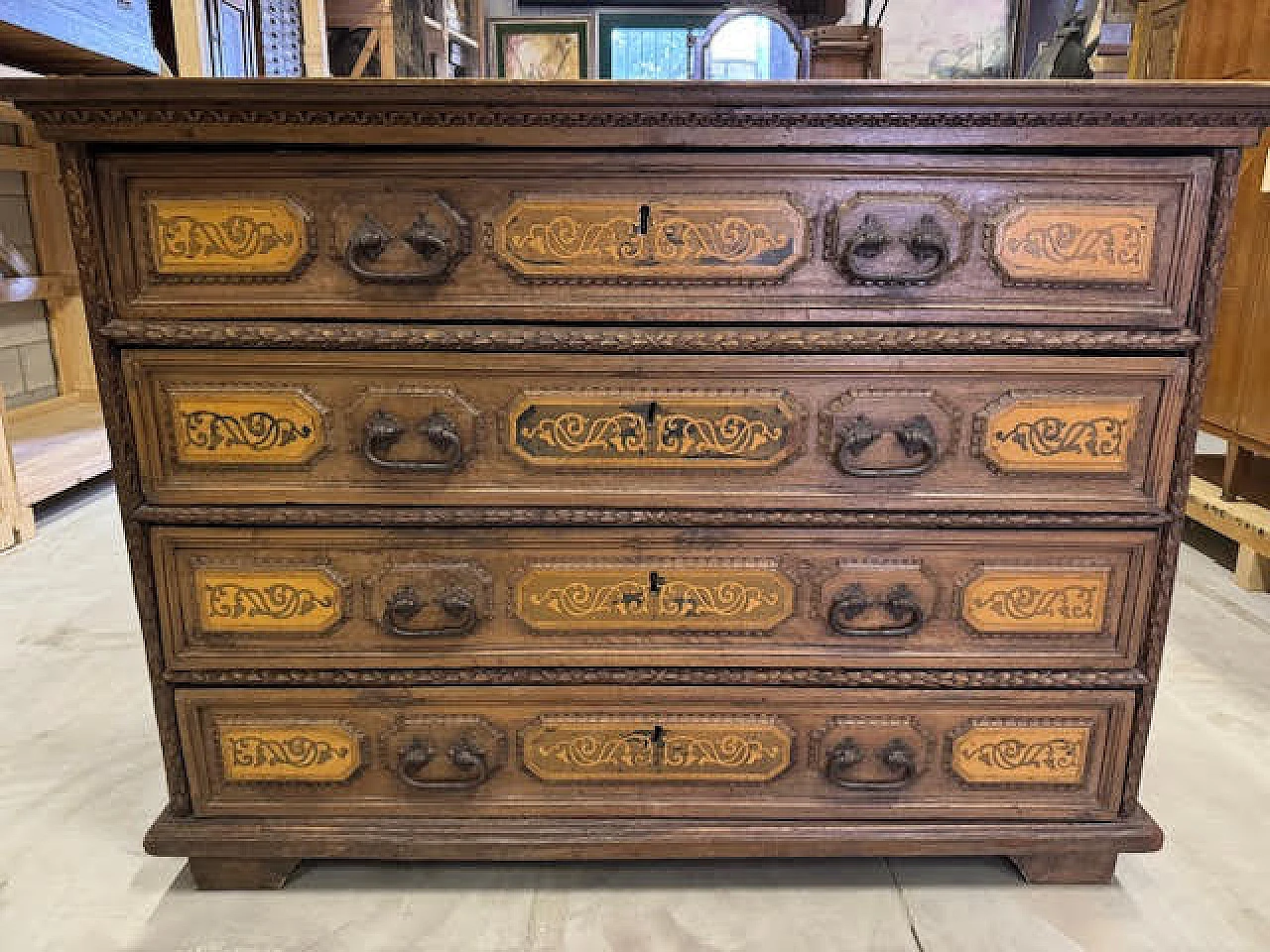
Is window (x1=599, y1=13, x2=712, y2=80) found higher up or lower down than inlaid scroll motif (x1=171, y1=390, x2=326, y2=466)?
higher up

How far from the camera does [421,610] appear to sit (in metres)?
1.26

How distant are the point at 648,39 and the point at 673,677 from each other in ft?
19.5

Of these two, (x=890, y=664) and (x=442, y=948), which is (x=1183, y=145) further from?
(x=442, y=948)

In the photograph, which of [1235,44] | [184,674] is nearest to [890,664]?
[184,674]

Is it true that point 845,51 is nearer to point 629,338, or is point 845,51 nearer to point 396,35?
point 629,338

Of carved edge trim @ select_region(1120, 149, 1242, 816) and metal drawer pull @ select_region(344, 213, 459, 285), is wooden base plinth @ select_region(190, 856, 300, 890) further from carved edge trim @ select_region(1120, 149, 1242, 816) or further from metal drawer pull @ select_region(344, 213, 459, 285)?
carved edge trim @ select_region(1120, 149, 1242, 816)

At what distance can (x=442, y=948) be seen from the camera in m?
1.26

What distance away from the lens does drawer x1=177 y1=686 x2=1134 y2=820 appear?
1.30 meters

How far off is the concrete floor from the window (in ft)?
18.7

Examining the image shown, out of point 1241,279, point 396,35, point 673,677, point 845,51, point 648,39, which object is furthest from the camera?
Result: point 648,39

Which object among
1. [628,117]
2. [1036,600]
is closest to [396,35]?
[628,117]

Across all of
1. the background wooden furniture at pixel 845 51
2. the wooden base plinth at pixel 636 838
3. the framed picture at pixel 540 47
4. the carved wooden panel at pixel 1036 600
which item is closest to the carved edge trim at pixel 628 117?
the carved wooden panel at pixel 1036 600

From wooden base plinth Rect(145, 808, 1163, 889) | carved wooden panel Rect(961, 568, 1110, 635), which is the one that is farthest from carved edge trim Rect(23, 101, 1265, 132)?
wooden base plinth Rect(145, 808, 1163, 889)

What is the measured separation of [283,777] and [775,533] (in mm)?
866
